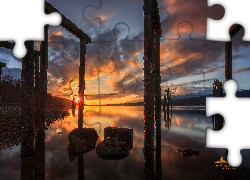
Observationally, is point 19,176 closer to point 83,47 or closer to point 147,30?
point 147,30

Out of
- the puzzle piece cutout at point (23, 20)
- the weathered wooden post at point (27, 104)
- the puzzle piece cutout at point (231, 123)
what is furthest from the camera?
the weathered wooden post at point (27, 104)

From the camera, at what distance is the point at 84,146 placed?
23.3ft

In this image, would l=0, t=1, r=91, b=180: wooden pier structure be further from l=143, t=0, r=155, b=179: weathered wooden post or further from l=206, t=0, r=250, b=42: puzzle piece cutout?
l=206, t=0, r=250, b=42: puzzle piece cutout

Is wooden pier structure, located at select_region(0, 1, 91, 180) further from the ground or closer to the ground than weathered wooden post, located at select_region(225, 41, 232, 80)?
closer to the ground

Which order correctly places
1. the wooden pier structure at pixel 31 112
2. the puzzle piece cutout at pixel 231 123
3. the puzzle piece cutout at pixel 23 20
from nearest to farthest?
the puzzle piece cutout at pixel 231 123
the puzzle piece cutout at pixel 23 20
the wooden pier structure at pixel 31 112

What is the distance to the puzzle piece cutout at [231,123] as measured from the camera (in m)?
2.60

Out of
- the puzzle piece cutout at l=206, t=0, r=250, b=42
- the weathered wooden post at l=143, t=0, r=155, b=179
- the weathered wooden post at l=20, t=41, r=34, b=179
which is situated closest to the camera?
the puzzle piece cutout at l=206, t=0, r=250, b=42

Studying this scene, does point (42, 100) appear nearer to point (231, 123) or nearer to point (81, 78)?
point (81, 78)

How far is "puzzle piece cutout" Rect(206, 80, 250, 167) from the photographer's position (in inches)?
103

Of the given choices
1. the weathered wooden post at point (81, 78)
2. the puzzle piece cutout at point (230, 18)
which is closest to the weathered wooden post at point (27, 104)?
the weathered wooden post at point (81, 78)

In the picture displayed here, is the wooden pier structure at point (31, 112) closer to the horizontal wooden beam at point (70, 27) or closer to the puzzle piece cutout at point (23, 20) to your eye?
the horizontal wooden beam at point (70, 27)

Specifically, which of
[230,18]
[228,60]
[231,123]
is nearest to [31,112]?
[231,123]

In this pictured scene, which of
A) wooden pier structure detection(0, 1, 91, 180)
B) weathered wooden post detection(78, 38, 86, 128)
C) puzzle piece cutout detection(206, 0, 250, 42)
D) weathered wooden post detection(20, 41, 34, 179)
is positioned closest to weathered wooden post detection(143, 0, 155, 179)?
puzzle piece cutout detection(206, 0, 250, 42)

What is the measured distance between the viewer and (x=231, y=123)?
263cm
